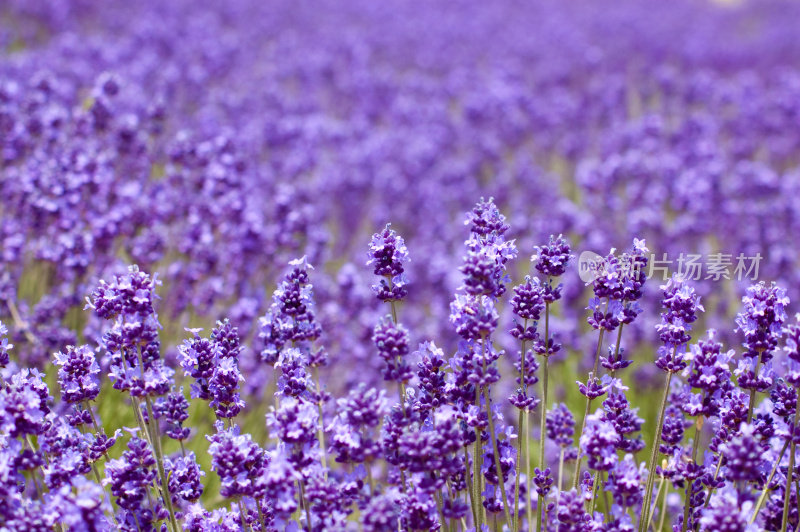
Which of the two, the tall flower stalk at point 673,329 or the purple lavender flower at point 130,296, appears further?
the tall flower stalk at point 673,329

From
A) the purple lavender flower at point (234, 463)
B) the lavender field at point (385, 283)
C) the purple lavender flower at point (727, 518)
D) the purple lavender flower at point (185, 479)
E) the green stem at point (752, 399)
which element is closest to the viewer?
the purple lavender flower at point (727, 518)

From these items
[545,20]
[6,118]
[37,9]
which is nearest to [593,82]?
[545,20]

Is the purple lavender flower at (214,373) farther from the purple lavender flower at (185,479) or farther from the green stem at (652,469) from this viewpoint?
the green stem at (652,469)

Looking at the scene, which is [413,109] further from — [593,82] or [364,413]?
[364,413]

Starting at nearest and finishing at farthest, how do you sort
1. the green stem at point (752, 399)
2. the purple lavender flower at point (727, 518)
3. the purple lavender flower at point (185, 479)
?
the purple lavender flower at point (727, 518) → the green stem at point (752, 399) → the purple lavender flower at point (185, 479)

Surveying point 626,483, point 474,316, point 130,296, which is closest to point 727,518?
point 626,483

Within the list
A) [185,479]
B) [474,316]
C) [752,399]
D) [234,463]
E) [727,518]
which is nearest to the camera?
[727,518]

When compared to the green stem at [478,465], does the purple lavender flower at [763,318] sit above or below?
above

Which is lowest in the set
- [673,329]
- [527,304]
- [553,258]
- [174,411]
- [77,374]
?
[174,411]

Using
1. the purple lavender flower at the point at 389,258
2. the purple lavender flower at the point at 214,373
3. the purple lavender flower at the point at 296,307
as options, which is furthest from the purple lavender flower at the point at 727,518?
the purple lavender flower at the point at 214,373

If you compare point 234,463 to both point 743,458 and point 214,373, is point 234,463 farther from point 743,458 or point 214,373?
point 743,458
